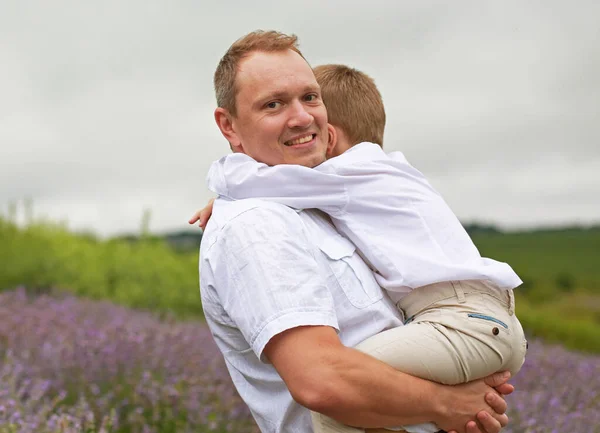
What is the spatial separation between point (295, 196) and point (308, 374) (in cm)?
55

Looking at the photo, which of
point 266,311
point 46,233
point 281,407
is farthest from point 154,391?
point 46,233

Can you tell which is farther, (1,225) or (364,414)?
(1,225)

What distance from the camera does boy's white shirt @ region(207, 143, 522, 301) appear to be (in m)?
2.21

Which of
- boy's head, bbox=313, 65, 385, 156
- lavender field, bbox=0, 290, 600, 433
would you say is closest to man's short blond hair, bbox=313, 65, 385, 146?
boy's head, bbox=313, 65, 385, 156

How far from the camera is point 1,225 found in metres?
A: 11.5

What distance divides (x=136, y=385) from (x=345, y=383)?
9.67 ft

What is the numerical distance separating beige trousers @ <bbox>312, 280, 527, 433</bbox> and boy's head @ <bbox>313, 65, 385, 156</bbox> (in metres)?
0.68

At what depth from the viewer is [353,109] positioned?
271 cm

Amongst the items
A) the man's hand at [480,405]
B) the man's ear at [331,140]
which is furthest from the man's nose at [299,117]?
the man's hand at [480,405]

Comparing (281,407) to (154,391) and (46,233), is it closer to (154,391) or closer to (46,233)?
(154,391)

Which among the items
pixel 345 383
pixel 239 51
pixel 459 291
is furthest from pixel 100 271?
pixel 345 383

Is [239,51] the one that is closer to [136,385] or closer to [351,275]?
[351,275]

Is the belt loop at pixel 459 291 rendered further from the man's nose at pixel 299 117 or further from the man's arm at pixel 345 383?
the man's nose at pixel 299 117

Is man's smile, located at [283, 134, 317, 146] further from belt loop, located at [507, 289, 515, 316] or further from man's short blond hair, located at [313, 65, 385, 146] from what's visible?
belt loop, located at [507, 289, 515, 316]
